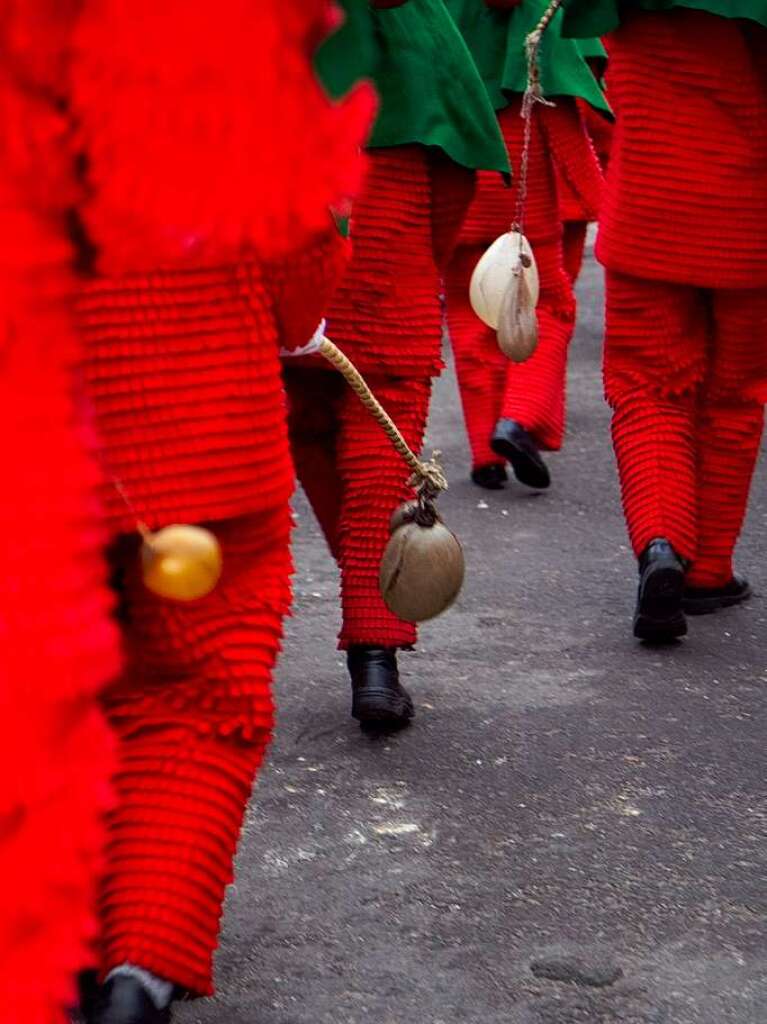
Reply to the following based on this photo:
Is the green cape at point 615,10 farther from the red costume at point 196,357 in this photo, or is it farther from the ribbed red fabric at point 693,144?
the red costume at point 196,357

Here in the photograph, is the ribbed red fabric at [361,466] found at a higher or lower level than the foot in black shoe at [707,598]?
higher

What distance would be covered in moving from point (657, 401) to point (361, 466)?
80 centimetres

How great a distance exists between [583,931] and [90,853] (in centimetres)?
100

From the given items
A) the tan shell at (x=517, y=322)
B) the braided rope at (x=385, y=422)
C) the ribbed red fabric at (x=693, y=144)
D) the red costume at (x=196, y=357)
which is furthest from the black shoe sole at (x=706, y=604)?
the red costume at (x=196, y=357)

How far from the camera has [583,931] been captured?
263 cm

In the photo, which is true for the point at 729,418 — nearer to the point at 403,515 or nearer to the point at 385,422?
the point at 403,515

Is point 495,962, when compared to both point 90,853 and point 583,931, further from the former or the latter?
point 90,853

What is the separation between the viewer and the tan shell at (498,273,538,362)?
3.42 m

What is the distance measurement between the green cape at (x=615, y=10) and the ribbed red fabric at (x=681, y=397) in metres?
0.51

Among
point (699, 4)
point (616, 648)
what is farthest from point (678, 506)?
point (699, 4)

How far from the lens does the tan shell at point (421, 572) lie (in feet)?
8.35

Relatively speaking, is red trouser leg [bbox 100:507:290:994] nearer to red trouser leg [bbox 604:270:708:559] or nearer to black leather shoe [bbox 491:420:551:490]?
red trouser leg [bbox 604:270:708:559]

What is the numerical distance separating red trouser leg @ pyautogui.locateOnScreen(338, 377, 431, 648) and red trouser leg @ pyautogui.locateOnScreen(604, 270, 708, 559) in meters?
0.62

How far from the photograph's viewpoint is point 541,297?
227 inches
